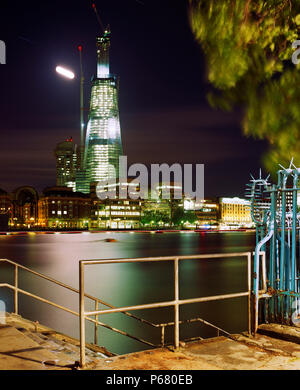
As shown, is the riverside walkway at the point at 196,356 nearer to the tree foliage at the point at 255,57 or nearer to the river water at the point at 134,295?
the tree foliage at the point at 255,57

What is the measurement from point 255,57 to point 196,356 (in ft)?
14.7

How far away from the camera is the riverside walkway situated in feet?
16.9

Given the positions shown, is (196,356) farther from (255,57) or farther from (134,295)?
(134,295)

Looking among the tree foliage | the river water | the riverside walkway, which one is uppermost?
the tree foliage

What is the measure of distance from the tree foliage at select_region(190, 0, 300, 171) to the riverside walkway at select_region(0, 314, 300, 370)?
3.00 m

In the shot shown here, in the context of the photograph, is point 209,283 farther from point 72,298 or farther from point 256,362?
point 256,362

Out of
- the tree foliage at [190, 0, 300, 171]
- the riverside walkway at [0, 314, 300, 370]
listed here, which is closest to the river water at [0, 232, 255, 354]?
the riverside walkway at [0, 314, 300, 370]

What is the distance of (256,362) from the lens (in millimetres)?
5500

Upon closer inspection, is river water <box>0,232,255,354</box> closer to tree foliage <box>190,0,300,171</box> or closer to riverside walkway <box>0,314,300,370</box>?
riverside walkway <box>0,314,300,370</box>

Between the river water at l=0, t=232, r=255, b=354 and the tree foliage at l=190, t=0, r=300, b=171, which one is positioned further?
the river water at l=0, t=232, r=255, b=354

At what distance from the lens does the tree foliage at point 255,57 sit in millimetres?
5914

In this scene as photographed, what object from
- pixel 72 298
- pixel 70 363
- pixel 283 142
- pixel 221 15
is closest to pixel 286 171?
pixel 283 142

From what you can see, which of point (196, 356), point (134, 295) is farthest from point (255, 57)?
point (134, 295)

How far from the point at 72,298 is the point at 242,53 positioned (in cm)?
2066
